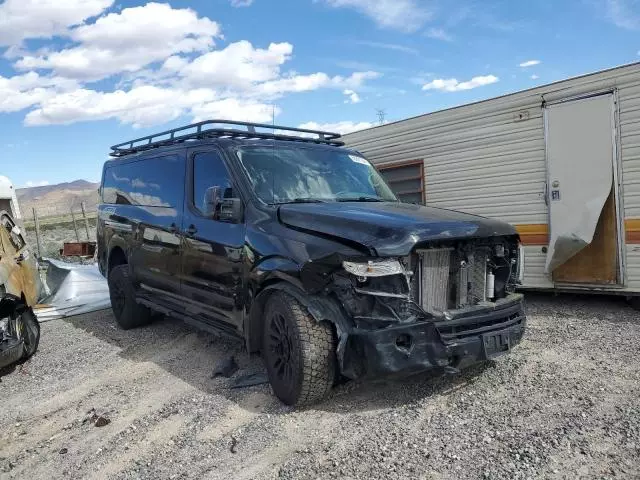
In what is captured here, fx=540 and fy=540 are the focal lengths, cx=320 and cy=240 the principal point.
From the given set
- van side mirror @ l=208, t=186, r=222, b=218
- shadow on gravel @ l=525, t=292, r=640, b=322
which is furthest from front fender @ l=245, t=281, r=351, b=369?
shadow on gravel @ l=525, t=292, r=640, b=322

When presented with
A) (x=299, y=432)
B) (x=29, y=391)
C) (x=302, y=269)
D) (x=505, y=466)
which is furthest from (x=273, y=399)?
(x=29, y=391)

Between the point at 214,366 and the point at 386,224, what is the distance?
2.47m

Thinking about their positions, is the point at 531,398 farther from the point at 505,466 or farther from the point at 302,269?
the point at 302,269

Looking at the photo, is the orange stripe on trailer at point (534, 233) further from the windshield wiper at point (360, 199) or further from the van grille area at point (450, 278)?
the van grille area at point (450, 278)

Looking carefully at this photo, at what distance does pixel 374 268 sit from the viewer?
364cm

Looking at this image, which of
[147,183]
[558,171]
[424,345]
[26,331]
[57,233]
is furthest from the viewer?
[57,233]

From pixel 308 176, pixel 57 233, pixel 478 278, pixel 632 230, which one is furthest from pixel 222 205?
pixel 57 233

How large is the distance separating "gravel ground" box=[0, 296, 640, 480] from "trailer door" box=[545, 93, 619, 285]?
118 cm

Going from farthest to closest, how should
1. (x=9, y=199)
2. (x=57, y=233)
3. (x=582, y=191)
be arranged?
1. (x=57, y=233)
2. (x=9, y=199)
3. (x=582, y=191)

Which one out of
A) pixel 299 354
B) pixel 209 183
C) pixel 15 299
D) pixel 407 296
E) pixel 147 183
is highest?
pixel 147 183

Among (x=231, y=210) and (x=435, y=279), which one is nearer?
(x=435, y=279)

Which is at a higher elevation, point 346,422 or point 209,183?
point 209,183

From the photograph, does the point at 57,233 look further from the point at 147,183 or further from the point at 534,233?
the point at 534,233

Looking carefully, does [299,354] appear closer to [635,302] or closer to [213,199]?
[213,199]
